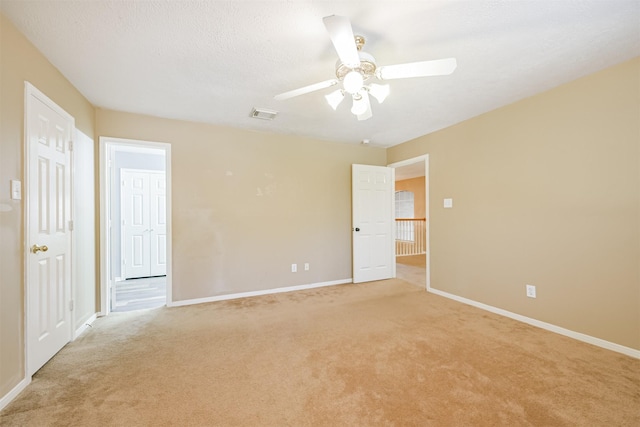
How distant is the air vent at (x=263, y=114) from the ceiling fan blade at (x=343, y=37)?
1.72m

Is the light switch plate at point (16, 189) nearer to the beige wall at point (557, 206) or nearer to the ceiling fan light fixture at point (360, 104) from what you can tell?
the ceiling fan light fixture at point (360, 104)

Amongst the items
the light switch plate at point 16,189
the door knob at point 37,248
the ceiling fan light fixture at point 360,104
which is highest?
the ceiling fan light fixture at point 360,104

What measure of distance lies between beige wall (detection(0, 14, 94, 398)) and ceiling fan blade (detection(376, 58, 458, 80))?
93.8 inches

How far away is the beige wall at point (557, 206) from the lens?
2193mm

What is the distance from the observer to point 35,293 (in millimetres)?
1943

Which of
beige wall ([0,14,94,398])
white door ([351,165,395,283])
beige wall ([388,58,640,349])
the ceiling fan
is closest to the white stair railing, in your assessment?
white door ([351,165,395,283])

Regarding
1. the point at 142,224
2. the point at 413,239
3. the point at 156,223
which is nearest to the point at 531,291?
the point at 413,239

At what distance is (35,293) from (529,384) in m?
3.55

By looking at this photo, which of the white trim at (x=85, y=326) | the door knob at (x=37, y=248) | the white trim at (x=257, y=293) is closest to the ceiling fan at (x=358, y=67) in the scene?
the door knob at (x=37, y=248)

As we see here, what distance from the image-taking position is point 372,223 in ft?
15.2

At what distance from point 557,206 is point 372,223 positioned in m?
2.48

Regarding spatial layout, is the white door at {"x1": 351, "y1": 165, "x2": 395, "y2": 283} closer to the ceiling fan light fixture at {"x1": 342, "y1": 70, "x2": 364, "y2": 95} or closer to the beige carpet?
the beige carpet

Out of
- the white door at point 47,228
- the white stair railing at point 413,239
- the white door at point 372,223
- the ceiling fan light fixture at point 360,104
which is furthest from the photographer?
the white stair railing at point 413,239

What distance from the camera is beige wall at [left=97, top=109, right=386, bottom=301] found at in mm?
3484
